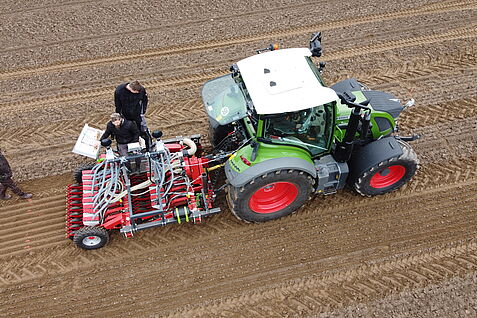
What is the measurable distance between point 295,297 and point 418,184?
2524 millimetres

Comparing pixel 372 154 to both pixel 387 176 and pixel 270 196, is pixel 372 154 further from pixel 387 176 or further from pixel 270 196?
pixel 270 196

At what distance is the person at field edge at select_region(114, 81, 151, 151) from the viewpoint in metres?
5.37

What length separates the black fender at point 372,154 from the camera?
4.98 metres

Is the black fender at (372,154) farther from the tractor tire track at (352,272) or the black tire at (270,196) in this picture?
the tractor tire track at (352,272)

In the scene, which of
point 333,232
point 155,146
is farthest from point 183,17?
point 333,232

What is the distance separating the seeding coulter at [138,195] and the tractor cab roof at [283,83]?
130cm

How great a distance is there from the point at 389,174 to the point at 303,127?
5.23 feet

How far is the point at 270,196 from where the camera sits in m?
5.30

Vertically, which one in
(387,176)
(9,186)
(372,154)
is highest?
(372,154)

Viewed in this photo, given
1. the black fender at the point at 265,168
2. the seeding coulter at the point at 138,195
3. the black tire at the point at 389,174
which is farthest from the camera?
the black tire at the point at 389,174

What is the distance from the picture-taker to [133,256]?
521cm

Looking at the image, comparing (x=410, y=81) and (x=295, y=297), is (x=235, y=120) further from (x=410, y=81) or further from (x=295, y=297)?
(x=410, y=81)

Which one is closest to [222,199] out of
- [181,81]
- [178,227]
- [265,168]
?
[178,227]

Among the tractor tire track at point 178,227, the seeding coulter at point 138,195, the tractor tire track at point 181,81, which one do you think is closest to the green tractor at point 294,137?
the tractor tire track at point 178,227
